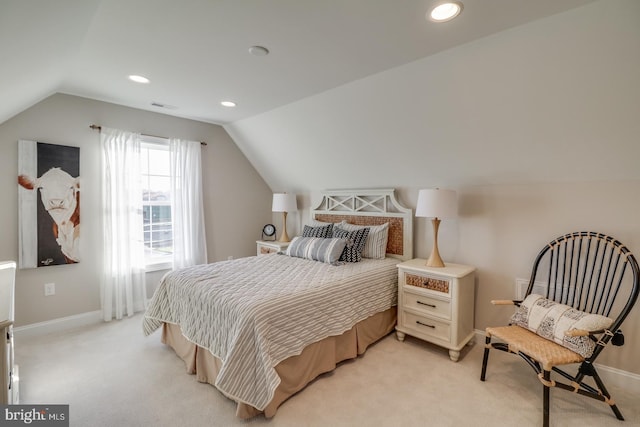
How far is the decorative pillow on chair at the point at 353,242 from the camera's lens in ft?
10.3

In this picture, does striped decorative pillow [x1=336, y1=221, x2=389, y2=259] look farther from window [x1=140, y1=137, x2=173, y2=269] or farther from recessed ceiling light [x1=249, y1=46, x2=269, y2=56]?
window [x1=140, y1=137, x2=173, y2=269]

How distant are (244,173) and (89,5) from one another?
10.2 feet

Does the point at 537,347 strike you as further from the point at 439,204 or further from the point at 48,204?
the point at 48,204

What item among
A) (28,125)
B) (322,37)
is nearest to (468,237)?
(322,37)

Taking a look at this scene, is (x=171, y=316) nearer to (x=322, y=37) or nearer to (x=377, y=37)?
(x=322, y=37)

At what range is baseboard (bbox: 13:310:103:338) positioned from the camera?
9.45 feet

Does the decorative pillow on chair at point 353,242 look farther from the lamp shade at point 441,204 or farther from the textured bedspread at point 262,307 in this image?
the lamp shade at point 441,204

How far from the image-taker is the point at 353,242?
323 centimetres

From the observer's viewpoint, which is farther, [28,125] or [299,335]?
[28,125]

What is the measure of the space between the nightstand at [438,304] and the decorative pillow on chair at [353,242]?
1.72 ft

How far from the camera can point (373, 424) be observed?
5.79ft

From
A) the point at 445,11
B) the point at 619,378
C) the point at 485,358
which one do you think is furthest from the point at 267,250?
the point at 619,378

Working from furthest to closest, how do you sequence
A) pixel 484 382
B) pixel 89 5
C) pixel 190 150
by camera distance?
pixel 190 150 < pixel 484 382 < pixel 89 5

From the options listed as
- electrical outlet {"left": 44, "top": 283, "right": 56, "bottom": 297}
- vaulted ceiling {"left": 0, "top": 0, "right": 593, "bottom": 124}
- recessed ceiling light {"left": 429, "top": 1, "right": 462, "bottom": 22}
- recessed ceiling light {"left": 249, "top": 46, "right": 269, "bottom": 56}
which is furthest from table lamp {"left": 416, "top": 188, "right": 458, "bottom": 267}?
electrical outlet {"left": 44, "top": 283, "right": 56, "bottom": 297}
